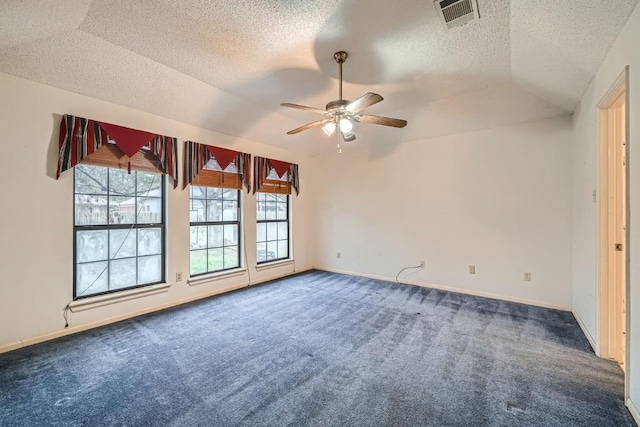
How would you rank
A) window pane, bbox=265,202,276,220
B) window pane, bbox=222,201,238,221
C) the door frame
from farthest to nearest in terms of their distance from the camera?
window pane, bbox=265,202,276,220 < window pane, bbox=222,201,238,221 < the door frame

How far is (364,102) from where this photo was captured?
2342 millimetres

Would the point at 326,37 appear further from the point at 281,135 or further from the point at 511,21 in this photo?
the point at 281,135

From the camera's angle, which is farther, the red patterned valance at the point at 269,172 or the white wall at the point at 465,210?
the red patterned valance at the point at 269,172

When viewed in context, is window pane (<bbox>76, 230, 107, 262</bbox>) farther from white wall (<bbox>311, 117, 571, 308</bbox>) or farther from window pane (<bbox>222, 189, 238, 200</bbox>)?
white wall (<bbox>311, 117, 571, 308</bbox>)

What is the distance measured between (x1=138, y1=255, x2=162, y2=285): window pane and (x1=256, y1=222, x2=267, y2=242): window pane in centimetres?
164

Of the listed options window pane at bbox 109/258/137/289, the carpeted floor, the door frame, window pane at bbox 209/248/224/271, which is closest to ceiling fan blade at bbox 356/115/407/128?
the door frame

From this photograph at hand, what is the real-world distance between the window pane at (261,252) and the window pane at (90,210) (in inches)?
90.8

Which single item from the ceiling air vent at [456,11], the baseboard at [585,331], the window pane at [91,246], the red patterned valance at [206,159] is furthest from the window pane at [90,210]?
the baseboard at [585,331]

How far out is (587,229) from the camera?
2.77m

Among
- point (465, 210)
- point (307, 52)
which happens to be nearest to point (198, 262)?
point (307, 52)

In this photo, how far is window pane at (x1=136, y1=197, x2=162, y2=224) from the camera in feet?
11.5

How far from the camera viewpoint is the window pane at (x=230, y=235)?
14.7 ft

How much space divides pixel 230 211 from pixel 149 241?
1.26m

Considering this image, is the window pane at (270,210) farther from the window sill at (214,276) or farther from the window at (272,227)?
the window sill at (214,276)
